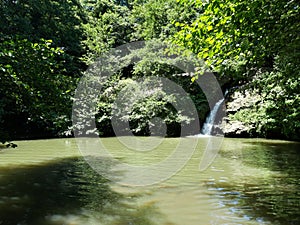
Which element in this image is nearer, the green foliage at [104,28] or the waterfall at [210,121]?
the waterfall at [210,121]

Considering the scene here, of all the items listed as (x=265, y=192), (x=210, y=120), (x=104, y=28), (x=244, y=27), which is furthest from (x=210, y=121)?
(x=244, y=27)

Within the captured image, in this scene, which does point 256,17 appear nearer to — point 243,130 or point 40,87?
point 40,87

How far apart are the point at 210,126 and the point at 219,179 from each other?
1203 centimetres

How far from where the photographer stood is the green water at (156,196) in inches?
157

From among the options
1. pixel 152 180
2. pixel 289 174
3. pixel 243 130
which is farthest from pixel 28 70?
pixel 243 130

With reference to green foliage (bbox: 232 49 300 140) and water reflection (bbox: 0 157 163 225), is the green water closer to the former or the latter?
→ water reflection (bbox: 0 157 163 225)

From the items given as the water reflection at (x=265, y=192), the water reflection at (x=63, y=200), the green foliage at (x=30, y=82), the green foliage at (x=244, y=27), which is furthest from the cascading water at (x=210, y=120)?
the green foliage at (x=244, y=27)

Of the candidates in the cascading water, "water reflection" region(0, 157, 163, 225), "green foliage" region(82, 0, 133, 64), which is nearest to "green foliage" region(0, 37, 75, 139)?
"water reflection" region(0, 157, 163, 225)

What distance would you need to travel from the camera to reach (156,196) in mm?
5059

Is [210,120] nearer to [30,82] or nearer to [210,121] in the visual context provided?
[210,121]

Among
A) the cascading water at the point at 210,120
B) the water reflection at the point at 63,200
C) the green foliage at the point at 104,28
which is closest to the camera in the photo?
the water reflection at the point at 63,200

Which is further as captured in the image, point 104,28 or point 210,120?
point 104,28

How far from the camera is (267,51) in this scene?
5.15 meters

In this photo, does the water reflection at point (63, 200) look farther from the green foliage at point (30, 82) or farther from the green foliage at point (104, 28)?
the green foliage at point (104, 28)
